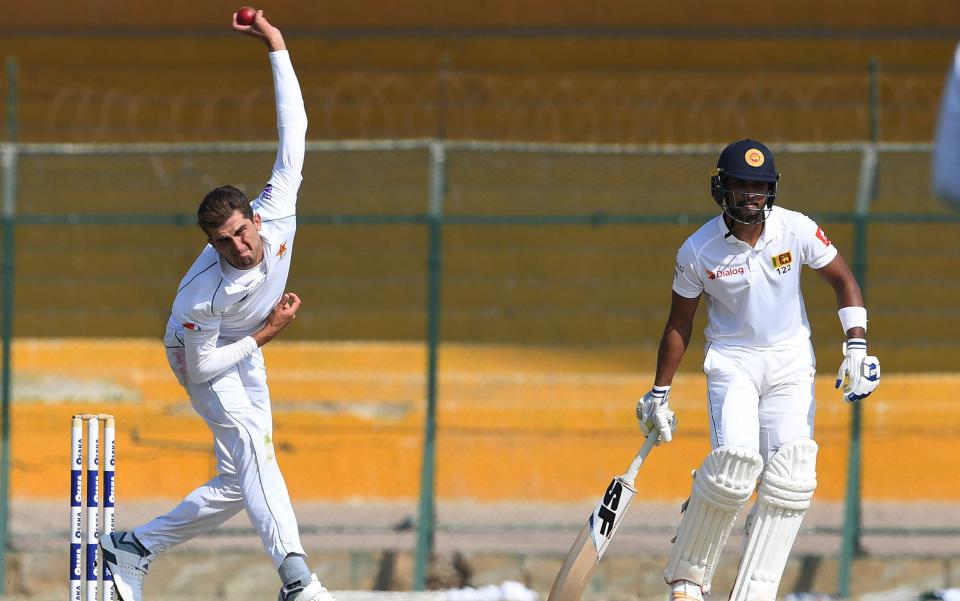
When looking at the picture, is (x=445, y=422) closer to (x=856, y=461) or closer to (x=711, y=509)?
(x=856, y=461)

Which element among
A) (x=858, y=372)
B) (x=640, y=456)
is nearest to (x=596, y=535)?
(x=640, y=456)

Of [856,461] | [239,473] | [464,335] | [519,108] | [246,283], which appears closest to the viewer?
[246,283]

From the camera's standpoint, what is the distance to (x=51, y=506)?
9.10 metres

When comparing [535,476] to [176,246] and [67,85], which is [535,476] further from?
[67,85]

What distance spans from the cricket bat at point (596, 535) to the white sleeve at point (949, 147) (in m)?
2.20

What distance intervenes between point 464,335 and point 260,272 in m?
4.51

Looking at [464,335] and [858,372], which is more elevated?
[858,372]

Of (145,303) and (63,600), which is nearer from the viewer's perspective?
(63,600)

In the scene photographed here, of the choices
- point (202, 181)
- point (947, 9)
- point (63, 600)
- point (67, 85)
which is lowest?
point (63, 600)

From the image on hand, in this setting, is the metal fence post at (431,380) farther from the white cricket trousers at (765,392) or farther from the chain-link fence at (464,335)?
the white cricket trousers at (765,392)

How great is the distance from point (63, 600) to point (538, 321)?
12.3ft

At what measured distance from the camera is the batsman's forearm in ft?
18.9

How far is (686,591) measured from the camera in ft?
18.2

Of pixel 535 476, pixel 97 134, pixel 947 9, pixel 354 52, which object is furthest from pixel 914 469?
pixel 97 134
